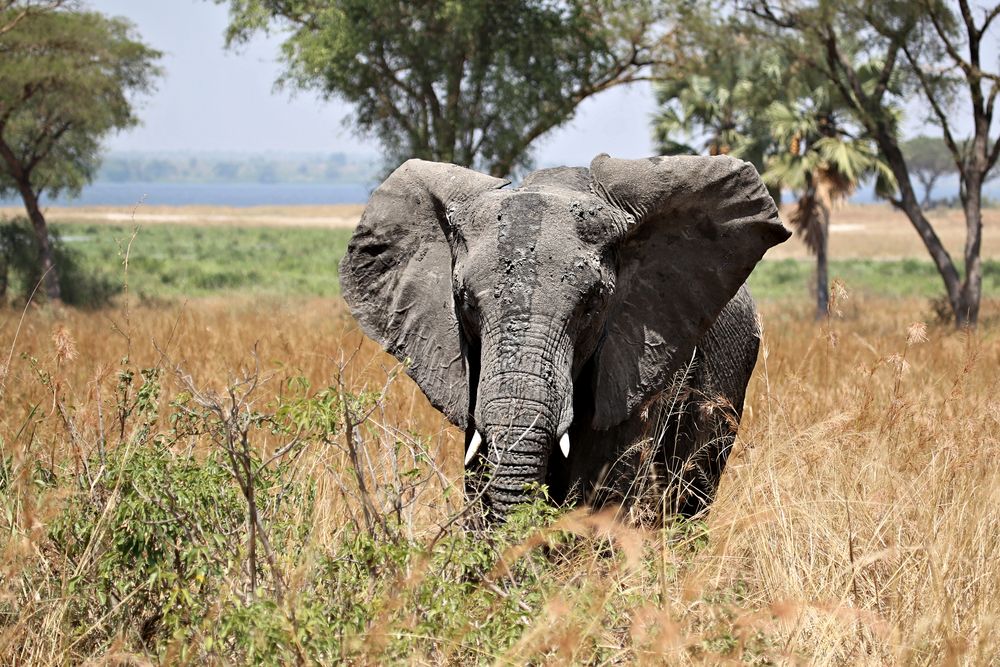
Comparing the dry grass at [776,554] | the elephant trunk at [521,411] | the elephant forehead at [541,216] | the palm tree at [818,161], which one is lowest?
the dry grass at [776,554]

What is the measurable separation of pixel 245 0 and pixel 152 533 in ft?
55.4

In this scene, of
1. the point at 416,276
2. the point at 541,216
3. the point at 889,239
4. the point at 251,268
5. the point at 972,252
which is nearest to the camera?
the point at 541,216

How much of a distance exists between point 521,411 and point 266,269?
1497 inches

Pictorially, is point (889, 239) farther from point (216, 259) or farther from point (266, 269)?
point (216, 259)

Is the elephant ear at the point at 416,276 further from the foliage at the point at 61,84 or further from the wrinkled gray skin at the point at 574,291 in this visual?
the foliage at the point at 61,84

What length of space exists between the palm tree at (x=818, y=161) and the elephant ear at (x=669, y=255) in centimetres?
2129

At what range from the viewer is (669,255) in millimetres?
5047

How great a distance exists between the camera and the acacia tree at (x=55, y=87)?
1981cm

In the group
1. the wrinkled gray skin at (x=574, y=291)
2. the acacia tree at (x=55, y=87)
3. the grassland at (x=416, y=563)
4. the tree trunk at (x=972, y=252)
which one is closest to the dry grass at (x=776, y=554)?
the grassland at (x=416, y=563)

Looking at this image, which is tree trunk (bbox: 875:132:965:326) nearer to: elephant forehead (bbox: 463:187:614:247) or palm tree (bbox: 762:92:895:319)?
palm tree (bbox: 762:92:895:319)

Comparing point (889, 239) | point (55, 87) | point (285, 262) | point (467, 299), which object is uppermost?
point (55, 87)

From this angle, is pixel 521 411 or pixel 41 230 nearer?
pixel 521 411

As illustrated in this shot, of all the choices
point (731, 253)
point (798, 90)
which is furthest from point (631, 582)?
point (798, 90)

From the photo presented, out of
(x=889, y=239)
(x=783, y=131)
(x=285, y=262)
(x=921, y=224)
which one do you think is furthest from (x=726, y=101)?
(x=889, y=239)
